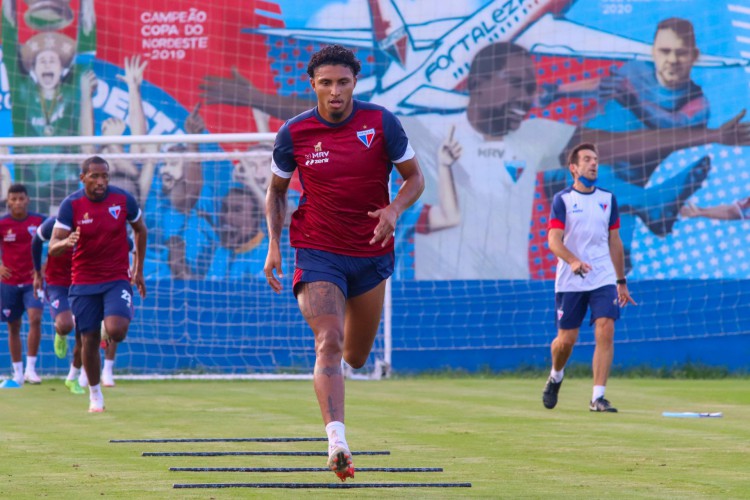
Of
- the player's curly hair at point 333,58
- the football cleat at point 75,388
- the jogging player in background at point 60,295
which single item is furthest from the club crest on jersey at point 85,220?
the player's curly hair at point 333,58

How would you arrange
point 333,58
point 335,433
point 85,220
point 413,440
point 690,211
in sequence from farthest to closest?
point 690,211
point 85,220
point 413,440
point 333,58
point 335,433

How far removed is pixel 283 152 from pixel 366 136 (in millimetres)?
466

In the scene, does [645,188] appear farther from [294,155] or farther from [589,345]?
[294,155]

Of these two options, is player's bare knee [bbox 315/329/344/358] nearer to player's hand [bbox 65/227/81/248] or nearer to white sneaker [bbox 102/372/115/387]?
player's hand [bbox 65/227/81/248]

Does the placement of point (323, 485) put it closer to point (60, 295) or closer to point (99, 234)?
point (99, 234)

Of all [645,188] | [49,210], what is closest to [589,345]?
[645,188]

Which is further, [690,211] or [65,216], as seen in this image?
[690,211]

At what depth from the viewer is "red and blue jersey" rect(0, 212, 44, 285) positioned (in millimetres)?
16719

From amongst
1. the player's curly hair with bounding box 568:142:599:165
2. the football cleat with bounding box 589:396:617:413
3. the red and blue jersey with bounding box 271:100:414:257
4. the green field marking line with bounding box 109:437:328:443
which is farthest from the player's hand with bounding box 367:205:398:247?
the football cleat with bounding box 589:396:617:413

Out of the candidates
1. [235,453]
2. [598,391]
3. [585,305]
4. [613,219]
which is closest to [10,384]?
[585,305]

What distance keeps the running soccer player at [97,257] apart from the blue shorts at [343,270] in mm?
4891

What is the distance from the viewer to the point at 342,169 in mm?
6895

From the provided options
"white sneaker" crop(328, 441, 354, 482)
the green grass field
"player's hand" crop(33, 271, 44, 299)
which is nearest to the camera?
"white sneaker" crop(328, 441, 354, 482)

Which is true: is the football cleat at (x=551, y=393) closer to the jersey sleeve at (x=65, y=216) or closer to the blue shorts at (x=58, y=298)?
the jersey sleeve at (x=65, y=216)
